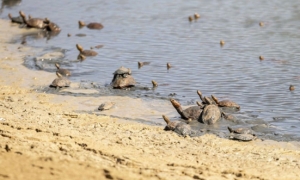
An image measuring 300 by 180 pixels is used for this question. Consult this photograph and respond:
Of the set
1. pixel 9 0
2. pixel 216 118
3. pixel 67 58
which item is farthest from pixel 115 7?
pixel 216 118

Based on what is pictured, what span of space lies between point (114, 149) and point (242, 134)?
204cm

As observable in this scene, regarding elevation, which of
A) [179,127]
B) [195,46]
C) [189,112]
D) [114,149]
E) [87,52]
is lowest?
[114,149]

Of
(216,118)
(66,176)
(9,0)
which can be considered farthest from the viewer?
(9,0)

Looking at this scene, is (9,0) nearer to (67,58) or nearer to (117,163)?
(67,58)

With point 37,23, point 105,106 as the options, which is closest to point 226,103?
point 105,106

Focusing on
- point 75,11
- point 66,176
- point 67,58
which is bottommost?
point 66,176

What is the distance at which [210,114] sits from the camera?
9258mm

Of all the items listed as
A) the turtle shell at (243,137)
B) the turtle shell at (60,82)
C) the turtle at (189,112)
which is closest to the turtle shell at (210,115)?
the turtle at (189,112)

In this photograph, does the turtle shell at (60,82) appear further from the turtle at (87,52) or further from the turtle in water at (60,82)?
the turtle at (87,52)

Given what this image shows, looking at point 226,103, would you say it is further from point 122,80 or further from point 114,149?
point 114,149

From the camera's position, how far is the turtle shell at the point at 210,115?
9.24 meters

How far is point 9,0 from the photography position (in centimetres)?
2277

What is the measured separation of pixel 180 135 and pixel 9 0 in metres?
15.8

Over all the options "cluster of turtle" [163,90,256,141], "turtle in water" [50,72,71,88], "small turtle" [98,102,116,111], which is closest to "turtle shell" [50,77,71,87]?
"turtle in water" [50,72,71,88]
